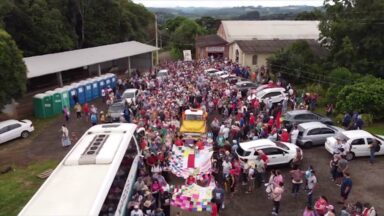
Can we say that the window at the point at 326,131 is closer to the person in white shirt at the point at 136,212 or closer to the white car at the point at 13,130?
the person in white shirt at the point at 136,212

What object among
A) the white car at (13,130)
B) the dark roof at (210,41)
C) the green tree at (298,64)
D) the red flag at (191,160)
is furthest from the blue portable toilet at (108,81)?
the dark roof at (210,41)

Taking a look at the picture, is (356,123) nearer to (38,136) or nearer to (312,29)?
(38,136)

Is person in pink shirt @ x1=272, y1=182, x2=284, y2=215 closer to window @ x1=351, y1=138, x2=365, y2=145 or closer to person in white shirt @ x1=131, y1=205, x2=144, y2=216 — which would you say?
person in white shirt @ x1=131, y1=205, x2=144, y2=216

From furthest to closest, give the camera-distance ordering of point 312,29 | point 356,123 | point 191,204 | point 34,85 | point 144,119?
point 312,29 < point 34,85 < point 144,119 < point 356,123 < point 191,204

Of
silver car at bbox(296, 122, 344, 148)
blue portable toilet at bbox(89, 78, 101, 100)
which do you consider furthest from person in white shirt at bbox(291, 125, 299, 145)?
blue portable toilet at bbox(89, 78, 101, 100)

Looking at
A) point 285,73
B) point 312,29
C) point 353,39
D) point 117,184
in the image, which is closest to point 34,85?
point 285,73
